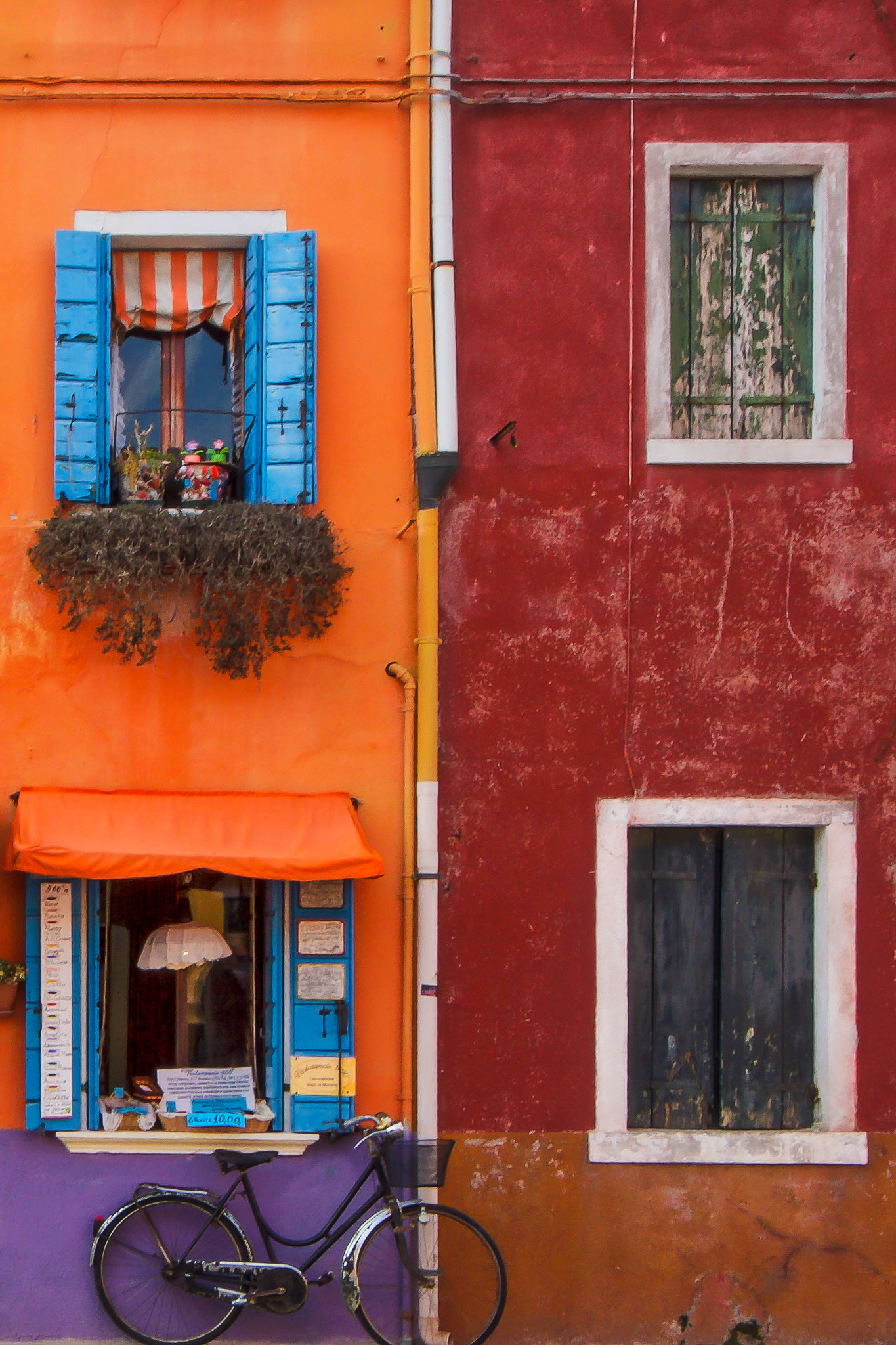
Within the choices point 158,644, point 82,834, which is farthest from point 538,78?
point 82,834

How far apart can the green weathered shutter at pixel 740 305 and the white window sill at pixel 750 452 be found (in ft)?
0.72

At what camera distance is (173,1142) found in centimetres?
627

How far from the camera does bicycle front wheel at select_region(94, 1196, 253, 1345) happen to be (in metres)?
6.09

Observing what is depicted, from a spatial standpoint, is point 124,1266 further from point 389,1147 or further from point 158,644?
point 158,644

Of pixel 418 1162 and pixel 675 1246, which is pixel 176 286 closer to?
pixel 418 1162

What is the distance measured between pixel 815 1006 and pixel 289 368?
4270 mm

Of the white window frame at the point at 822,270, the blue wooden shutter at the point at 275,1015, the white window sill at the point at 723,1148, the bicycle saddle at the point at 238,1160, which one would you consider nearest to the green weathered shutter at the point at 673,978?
the white window sill at the point at 723,1148

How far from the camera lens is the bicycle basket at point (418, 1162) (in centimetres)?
589

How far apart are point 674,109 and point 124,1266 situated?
21.4 feet

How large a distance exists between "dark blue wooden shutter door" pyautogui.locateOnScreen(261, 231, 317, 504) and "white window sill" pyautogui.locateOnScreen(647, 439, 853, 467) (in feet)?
5.89

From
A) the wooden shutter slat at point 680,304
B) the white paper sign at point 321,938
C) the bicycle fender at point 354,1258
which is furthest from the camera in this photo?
the wooden shutter slat at point 680,304

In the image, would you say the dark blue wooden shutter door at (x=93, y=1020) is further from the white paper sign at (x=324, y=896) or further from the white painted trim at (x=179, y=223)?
the white painted trim at (x=179, y=223)

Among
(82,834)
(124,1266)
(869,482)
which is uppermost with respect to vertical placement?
(869,482)

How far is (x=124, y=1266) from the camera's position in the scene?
618 cm
